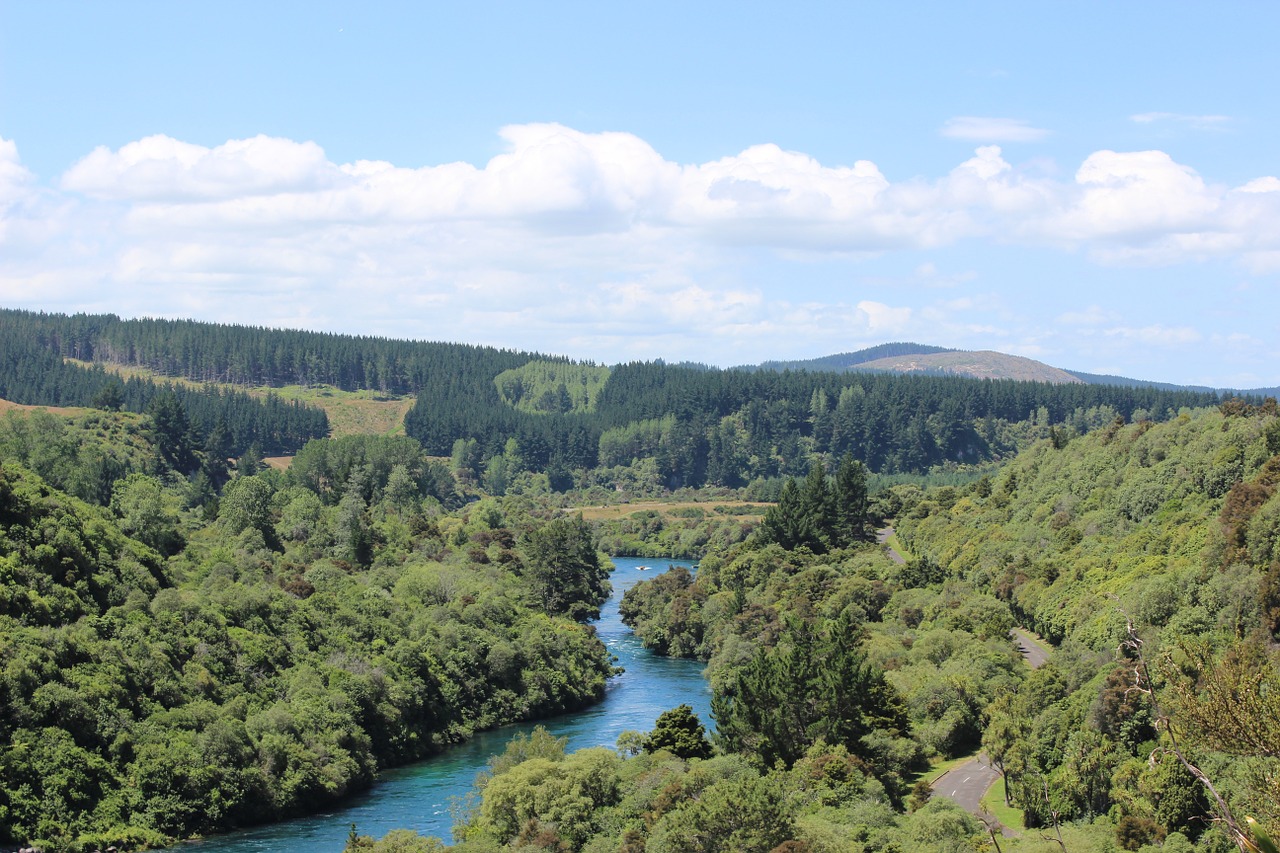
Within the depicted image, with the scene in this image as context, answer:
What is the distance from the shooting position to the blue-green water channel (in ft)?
224

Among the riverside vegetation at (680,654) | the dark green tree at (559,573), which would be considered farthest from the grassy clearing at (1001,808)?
the dark green tree at (559,573)

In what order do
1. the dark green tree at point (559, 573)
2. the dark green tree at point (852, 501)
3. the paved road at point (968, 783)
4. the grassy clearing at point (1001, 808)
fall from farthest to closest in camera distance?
the dark green tree at point (852, 501), the dark green tree at point (559, 573), the paved road at point (968, 783), the grassy clearing at point (1001, 808)

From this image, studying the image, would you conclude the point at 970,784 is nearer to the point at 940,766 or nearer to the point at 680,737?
the point at 940,766

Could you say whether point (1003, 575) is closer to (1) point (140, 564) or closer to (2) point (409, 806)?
(2) point (409, 806)

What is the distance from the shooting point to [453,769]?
Answer: 85.0 m

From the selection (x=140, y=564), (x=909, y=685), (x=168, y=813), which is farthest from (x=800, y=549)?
(x=168, y=813)

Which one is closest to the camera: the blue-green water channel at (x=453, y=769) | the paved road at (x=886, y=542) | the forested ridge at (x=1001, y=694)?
the forested ridge at (x=1001, y=694)

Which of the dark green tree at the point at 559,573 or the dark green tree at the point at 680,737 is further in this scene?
the dark green tree at the point at 559,573

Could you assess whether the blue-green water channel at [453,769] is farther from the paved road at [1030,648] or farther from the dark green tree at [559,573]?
the paved road at [1030,648]

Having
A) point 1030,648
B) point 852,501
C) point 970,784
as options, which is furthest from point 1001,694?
point 852,501

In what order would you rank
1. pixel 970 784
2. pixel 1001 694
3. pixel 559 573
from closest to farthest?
pixel 970 784
pixel 1001 694
pixel 559 573

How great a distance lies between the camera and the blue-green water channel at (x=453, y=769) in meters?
68.4

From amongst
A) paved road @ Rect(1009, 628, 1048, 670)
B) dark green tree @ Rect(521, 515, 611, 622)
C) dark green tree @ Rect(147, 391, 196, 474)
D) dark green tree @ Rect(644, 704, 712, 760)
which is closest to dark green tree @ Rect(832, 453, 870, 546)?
dark green tree @ Rect(521, 515, 611, 622)

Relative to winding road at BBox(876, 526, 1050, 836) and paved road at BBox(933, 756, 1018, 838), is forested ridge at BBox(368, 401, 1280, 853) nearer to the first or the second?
winding road at BBox(876, 526, 1050, 836)
